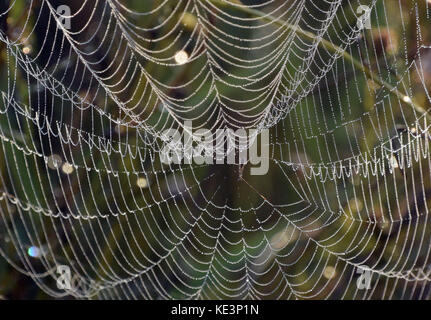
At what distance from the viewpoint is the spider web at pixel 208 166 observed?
1787mm

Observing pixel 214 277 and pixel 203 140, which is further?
pixel 203 140

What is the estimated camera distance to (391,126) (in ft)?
6.25

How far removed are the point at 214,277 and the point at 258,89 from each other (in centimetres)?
54

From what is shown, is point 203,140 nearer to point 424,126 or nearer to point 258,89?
point 258,89

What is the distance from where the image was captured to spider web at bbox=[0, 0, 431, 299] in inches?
70.4

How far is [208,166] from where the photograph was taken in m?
2.14

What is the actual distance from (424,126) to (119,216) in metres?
0.83

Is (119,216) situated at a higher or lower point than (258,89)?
lower
